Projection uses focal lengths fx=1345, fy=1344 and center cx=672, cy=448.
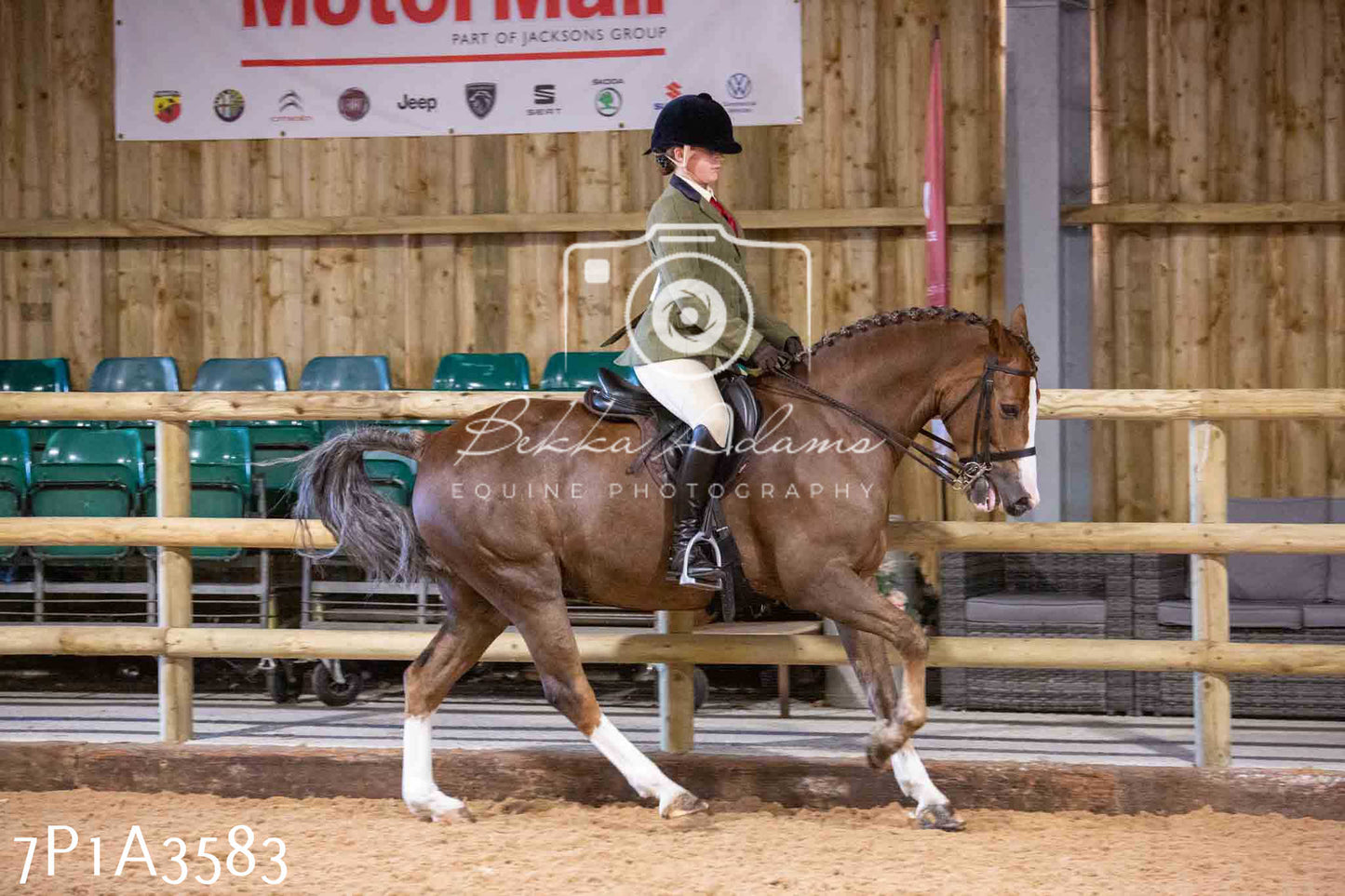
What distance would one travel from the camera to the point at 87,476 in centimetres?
673

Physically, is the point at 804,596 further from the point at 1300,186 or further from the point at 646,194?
the point at 1300,186

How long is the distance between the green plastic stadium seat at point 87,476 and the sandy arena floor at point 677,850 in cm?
240

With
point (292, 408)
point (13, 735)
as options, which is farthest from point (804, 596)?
point (13, 735)

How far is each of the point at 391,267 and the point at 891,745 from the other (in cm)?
620

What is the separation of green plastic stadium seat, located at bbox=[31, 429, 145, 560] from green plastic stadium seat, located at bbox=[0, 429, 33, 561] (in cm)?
16

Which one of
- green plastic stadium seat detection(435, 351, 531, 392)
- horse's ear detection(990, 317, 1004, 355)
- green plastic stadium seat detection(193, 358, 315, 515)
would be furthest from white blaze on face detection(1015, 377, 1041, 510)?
green plastic stadium seat detection(435, 351, 531, 392)

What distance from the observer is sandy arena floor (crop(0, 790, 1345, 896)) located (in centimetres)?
354

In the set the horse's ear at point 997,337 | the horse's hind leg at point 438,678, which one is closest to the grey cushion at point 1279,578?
the horse's ear at point 997,337

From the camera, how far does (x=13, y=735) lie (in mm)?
5219

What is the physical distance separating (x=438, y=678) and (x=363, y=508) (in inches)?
23.9

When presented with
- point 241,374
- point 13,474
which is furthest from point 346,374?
point 13,474

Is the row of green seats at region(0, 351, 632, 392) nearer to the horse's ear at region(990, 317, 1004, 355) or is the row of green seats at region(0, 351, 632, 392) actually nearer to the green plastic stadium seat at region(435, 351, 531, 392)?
the green plastic stadium seat at region(435, 351, 531, 392)

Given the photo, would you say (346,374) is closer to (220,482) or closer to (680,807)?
(220,482)

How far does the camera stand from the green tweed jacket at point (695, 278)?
13.4ft
